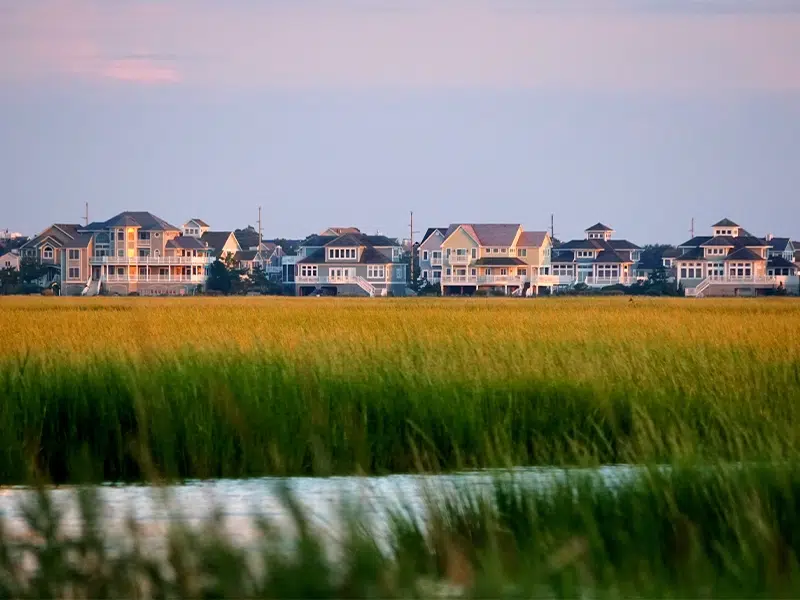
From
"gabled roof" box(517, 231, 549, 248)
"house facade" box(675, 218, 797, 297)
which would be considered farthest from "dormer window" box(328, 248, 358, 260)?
"house facade" box(675, 218, 797, 297)

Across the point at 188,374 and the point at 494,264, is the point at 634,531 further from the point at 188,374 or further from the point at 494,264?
the point at 494,264

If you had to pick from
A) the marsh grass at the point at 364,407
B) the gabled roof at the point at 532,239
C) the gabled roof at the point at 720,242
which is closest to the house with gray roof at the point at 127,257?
the gabled roof at the point at 532,239

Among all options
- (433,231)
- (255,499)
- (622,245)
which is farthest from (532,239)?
(255,499)

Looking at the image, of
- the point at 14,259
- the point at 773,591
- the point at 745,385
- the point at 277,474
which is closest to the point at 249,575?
the point at 773,591

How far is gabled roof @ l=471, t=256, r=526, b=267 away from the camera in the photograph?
116m

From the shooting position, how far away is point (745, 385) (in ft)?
43.3

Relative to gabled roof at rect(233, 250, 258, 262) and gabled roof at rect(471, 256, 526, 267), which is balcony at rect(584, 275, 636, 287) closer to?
gabled roof at rect(471, 256, 526, 267)

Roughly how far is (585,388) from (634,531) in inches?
251

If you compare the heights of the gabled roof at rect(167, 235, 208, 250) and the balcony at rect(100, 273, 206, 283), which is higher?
the gabled roof at rect(167, 235, 208, 250)

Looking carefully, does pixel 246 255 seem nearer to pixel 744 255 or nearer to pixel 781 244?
pixel 744 255

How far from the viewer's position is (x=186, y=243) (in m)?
122

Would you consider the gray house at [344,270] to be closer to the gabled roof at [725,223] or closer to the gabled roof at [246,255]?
the gabled roof at [246,255]

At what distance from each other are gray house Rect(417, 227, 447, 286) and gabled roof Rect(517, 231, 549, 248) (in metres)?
9.32

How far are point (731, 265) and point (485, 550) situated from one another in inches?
4751
